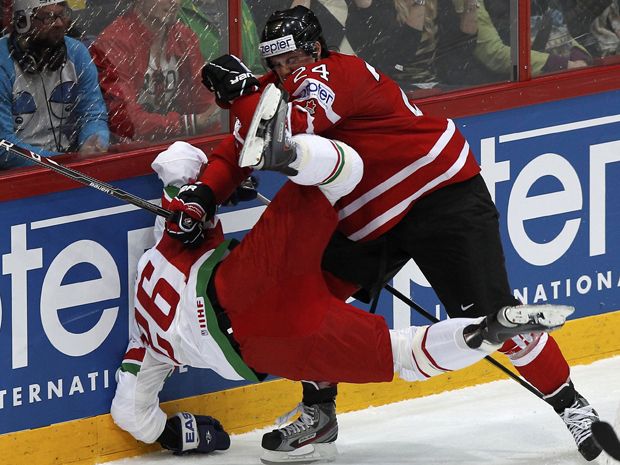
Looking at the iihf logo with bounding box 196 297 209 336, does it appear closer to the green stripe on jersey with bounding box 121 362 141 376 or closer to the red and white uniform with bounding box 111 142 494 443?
the red and white uniform with bounding box 111 142 494 443

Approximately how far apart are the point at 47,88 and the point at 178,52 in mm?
465

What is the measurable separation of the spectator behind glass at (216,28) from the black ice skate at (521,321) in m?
1.29

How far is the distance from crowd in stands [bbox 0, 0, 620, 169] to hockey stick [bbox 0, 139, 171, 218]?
91 mm

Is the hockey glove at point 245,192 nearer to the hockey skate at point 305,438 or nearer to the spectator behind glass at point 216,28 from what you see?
the spectator behind glass at point 216,28

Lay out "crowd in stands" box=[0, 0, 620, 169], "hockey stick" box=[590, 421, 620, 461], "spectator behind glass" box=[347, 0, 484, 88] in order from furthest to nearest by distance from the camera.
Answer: "spectator behind glass" box=[347, 0, 484, 88] < "crowd in stands" box=[0, 0, 620, 169] < "hockey stick" box=[590, 421, 620, 461]

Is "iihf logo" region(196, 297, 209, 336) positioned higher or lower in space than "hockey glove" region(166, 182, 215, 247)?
lower

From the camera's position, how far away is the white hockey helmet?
185 inches

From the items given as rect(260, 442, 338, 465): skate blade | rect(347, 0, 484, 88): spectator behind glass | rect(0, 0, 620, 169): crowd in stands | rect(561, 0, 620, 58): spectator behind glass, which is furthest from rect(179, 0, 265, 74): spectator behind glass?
rect(561, 0, 620, 58): spectator behind glass

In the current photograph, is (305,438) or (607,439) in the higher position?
(607,439)

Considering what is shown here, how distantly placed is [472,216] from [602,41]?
1520mm

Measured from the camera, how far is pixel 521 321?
4273 millimetres

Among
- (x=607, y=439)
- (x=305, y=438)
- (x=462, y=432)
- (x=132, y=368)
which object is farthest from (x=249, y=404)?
(x=607, y=439)

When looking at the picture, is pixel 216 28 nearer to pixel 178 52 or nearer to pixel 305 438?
pixel 178 52

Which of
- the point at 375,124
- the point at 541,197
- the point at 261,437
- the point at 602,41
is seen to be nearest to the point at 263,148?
the point at 375,124
